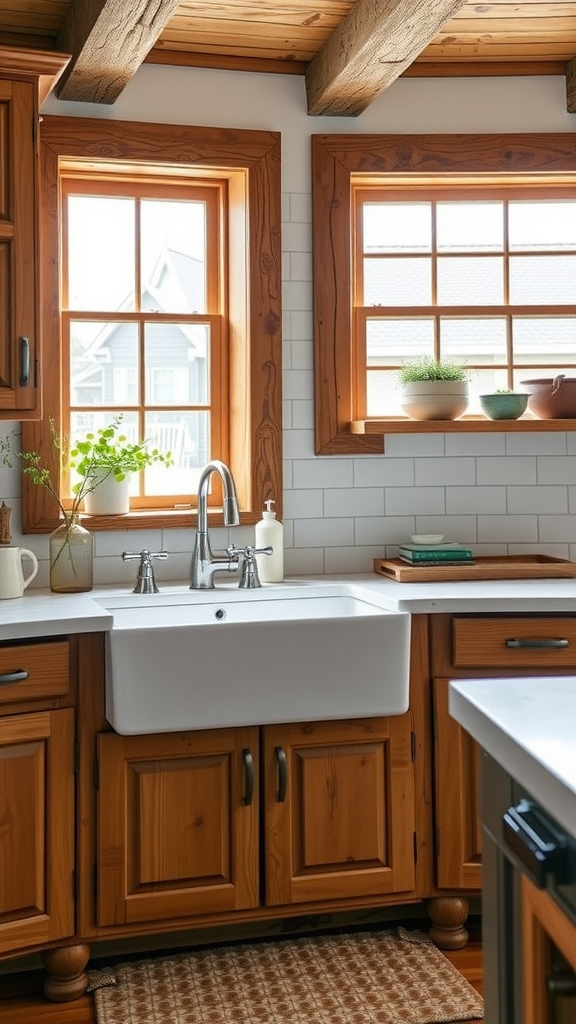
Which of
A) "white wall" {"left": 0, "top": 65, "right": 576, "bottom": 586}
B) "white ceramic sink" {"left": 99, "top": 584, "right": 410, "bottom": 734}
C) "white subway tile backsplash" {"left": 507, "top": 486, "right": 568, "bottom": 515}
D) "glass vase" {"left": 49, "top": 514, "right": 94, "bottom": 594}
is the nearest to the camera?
"white ceramic sink" {"left": 99, "top": 584, "right": 410, "bottom": 734}

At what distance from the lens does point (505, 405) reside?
3.55 m

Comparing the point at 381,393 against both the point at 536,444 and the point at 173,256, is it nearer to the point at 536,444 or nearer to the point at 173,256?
the point at 536,444

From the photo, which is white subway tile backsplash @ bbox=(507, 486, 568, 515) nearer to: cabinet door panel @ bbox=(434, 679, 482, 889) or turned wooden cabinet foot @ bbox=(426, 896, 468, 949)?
cabinet door panel @ bbox=(434, 679, 482, 889)

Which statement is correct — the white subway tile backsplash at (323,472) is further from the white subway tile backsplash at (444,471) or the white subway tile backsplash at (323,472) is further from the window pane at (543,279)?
the window pane at (543,279)

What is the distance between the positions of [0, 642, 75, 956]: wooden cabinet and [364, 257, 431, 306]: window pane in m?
1.79

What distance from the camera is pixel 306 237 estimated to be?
144 inches

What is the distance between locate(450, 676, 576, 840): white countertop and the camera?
116 cm

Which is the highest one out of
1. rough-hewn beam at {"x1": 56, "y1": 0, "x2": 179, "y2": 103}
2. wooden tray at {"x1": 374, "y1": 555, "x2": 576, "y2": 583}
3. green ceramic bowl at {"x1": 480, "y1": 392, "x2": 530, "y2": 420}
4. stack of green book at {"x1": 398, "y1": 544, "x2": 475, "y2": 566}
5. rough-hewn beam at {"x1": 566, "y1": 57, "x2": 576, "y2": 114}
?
rough-hewn beam at {"x1": 566, "y1": 57, "x2": 576, "y2": 114}

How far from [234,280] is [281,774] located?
1.70m

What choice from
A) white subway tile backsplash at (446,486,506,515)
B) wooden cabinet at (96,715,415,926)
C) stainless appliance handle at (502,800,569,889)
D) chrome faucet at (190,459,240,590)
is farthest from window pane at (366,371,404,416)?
stainless appliance handle at (502,800,569,889)

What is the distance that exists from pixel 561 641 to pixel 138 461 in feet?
4.66

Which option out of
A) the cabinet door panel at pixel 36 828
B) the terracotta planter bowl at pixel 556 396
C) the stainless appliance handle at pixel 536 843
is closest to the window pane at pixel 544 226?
the terracotta planter bowl at pixel 556 396

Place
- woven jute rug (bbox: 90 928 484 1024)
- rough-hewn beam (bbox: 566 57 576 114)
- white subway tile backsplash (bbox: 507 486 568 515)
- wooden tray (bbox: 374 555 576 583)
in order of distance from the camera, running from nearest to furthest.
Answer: woven jute rug (bbox: 90 928 484 1024), wooden tray (bbox: 374 555 576 583), rough-hewn beam (bbox: 566 57 576 114), white subway tile backsplash (bbox: 507 486 568 515)

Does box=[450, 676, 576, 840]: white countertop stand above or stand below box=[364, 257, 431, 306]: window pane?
below
